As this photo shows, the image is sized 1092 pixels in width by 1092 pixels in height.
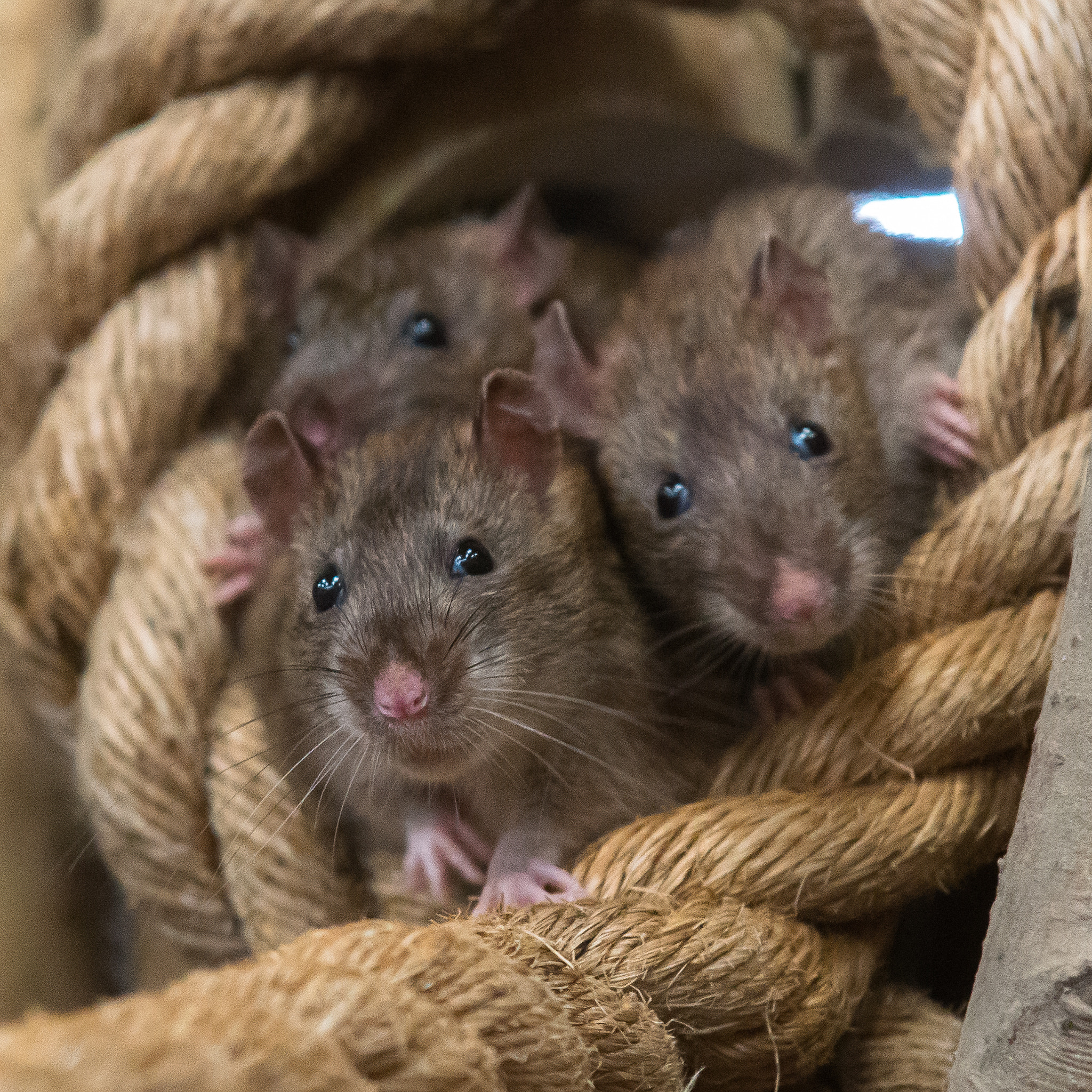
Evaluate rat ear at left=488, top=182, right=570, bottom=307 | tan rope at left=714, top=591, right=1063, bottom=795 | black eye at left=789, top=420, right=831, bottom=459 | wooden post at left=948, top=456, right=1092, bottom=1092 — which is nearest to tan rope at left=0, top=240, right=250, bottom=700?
rat ear at left=488, top=182, right=570, bottom=307

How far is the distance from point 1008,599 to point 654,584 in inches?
20.1

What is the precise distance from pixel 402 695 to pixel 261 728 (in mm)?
416

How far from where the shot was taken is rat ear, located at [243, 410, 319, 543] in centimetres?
168

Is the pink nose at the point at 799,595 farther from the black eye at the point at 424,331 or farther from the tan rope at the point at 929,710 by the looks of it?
the black eye at the point at 424,331

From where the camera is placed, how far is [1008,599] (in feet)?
4.73

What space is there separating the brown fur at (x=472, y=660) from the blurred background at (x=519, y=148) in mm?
584

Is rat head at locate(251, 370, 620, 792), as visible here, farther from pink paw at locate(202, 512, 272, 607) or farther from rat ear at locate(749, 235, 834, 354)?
rat ear at locate(749, 235, 834, 354)

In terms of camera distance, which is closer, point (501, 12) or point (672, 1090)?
point (672, 1090)

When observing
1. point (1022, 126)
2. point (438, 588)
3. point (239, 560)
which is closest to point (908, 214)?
point (1022, 126)

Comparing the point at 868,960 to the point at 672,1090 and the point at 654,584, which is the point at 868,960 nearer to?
the point at 672,1090

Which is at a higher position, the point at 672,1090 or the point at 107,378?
the point at 107,378

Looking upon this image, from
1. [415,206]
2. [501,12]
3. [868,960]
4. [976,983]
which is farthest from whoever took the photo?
[415,206]

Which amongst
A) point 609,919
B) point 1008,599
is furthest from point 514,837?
point 1008,599

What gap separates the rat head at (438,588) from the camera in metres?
1.49
